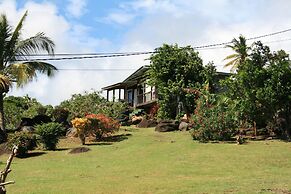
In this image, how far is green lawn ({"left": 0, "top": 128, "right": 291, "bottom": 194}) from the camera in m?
13.4

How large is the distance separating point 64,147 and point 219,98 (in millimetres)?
9541

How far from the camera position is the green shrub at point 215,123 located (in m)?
24.8

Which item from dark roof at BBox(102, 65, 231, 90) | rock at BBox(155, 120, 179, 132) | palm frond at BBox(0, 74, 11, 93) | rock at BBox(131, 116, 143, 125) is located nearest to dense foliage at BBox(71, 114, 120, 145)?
rock at BBox(155, 120, 179, 132)

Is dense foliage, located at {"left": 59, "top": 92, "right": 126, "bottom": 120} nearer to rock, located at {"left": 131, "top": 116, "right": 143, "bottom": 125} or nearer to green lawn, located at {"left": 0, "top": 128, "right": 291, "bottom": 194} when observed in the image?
rock, located at {"left": 131, "top": 116, "right": 143, "bottom": 125}

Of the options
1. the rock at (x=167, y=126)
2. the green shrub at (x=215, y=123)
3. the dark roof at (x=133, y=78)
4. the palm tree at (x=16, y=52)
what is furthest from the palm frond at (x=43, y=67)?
the dark roof at (x=133, y=78)

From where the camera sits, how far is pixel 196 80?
122 feet

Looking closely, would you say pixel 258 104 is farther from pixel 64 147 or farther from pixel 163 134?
pixel 64 147

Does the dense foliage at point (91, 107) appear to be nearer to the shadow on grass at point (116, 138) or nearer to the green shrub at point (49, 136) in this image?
the shadow on grass at point (116, 138)

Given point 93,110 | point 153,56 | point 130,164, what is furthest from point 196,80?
point 130,164

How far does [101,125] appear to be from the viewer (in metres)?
27.0

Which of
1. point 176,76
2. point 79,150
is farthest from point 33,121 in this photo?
point 176,76

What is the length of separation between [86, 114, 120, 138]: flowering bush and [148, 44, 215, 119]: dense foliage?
359 inches

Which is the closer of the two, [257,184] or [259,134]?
[257,184]

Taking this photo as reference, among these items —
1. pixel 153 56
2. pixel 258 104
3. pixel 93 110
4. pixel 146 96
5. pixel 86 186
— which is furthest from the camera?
pixel 146 96
